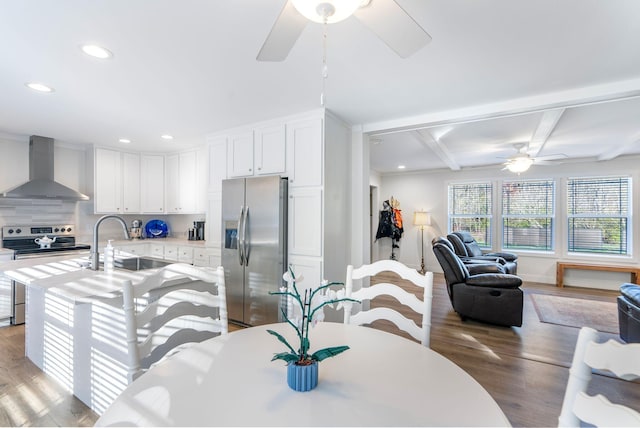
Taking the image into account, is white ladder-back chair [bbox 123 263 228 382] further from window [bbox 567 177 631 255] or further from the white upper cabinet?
window [bbox 567 177 631 255]

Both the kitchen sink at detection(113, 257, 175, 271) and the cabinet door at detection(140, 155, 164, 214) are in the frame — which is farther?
the cabinet door at detection(140, 155, 164, 214)

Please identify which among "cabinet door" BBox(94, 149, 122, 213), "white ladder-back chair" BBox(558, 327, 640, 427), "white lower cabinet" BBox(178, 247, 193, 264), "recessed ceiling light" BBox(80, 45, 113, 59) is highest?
"recessed ceiling light" BBox(80, 45, 113, 59)

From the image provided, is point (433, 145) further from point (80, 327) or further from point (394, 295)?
point (80, 327)

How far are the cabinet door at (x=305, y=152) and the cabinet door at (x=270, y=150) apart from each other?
92 mm

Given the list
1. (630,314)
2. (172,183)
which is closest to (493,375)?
(630,314)

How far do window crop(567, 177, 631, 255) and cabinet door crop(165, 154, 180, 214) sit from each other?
23.3 feet

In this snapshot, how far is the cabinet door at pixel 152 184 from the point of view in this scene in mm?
4836

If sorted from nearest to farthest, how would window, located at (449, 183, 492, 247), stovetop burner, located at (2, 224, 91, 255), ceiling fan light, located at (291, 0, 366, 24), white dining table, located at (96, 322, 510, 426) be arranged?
white dining table, located at (96, 322, 510, 426)
ceiling fan light, located at (291, 0, 366, 24)
stovetop burner, located at (2, 224, 91, 255)
window, located at (449, 183, 492, 247)

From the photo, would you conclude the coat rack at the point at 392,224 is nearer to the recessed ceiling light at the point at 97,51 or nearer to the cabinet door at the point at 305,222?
the cabinet door at the point at 305,222

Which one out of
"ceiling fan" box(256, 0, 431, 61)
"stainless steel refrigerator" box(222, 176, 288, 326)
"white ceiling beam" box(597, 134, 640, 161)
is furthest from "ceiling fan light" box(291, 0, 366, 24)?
"white ceiling beam" box(597, 134, 640, 161)

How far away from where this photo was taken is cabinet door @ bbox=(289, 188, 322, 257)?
297cm

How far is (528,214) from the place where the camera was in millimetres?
6035

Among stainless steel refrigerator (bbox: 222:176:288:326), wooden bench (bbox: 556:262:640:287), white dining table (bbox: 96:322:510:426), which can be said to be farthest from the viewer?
wooden bench (bbox: 556:262:640:287)

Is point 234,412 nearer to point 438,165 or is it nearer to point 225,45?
point 225,45
